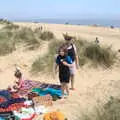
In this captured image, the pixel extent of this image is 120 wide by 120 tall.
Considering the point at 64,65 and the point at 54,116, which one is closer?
the point at 54,116

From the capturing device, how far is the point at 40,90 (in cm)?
1053

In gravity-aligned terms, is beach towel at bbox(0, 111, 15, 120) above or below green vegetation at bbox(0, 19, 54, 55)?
below

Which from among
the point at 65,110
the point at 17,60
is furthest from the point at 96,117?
the point at 17,60

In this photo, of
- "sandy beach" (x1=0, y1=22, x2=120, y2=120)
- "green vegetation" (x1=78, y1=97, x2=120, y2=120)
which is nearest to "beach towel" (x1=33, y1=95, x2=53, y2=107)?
"sandy beach" (x1=0, y1=22, x2=120, y2=120)

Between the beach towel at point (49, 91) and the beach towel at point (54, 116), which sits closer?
the beach towel at point (54, 116)

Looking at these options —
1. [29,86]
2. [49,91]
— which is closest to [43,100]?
[49,91]

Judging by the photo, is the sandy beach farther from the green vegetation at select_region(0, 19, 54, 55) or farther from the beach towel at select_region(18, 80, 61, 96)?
the beach towel at select_region(18, 80, 61, 96)

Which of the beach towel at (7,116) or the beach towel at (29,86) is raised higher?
the beach towel at (29,86)

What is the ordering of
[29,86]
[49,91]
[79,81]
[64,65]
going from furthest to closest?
[79,81] < [29,86] < [49,91] < [64,65]

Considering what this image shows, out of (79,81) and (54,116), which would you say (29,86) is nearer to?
(79,81)

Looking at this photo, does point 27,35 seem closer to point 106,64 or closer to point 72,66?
point 106,64

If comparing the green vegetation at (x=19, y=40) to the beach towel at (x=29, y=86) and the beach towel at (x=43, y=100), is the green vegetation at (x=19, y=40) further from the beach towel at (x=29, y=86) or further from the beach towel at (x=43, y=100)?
the beach towel at (x=43, y=100)

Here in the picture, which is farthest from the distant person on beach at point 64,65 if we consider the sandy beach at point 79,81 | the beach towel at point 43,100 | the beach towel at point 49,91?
the beach towel at point 43,100

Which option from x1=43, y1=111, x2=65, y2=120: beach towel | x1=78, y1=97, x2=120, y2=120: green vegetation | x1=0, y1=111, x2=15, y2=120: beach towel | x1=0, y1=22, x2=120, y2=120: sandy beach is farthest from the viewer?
x1=0, y1=22, x2=120, y2=120: sandy beach
